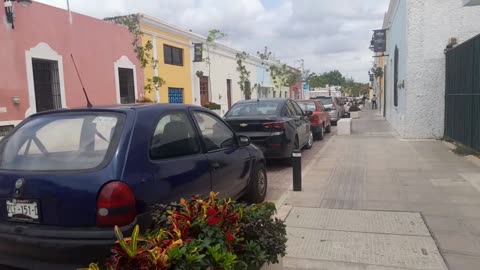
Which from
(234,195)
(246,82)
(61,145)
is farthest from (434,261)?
(246,82)

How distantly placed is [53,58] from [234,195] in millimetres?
9470

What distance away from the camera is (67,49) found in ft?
41.3

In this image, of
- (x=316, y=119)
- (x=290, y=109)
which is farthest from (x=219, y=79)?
(x=290, y=109)

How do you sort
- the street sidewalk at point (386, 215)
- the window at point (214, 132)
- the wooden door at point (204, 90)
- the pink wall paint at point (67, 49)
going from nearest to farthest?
the street sidewalk at point (386, 215) < the window at point (214, 132) < the pink wall paint at point (67, 49) < the wooden door at point (204, 90)

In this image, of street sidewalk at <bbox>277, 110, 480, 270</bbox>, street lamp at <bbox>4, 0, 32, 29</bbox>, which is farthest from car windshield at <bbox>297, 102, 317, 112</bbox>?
street lamp at <bbox>4, 0, 32, 29</bbox>

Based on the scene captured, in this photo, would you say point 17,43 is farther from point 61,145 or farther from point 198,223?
point 198,223

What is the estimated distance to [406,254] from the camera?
395cm

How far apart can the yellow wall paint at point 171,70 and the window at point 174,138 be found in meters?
14.0

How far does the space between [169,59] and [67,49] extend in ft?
27.7

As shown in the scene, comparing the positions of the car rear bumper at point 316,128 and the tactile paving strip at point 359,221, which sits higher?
the car rear bumper at point 316,128

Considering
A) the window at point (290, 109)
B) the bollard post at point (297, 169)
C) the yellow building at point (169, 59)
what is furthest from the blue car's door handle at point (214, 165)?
the yellow building at point (169, 59)

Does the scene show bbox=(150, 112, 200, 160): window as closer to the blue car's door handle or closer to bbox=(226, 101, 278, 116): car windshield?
the blue car's door handle

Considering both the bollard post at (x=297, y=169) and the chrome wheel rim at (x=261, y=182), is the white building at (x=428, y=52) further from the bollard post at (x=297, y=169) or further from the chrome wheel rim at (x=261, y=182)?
the chrome wheel rim at (x=261, y=182)

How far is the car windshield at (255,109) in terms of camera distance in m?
9.19
